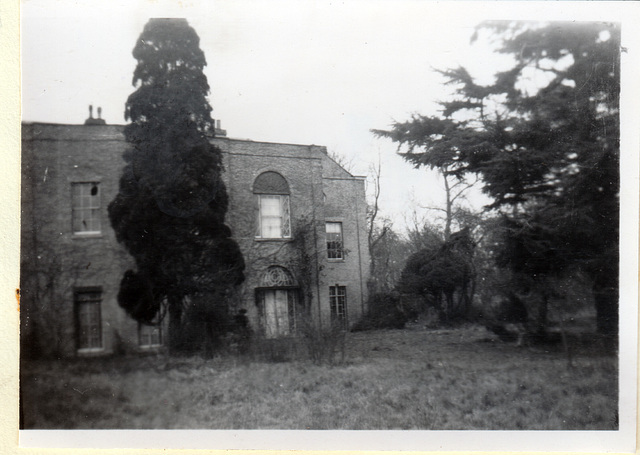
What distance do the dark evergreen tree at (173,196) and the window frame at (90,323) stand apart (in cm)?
26

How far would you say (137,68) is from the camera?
5176mm

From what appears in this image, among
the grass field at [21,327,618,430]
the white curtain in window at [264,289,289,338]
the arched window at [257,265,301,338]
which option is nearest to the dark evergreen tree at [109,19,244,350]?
the arched window at [257,265,301,338]

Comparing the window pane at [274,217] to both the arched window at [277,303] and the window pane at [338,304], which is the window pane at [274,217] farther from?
the window pane at [338,304]

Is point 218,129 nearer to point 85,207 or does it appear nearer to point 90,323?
point 85,207

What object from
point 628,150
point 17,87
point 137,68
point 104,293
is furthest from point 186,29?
point 628,150

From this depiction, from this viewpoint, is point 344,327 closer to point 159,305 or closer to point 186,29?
point 159,305

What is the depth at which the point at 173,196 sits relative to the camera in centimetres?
557

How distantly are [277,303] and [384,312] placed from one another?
147cm

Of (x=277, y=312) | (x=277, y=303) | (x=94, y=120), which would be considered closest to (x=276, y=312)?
(x=277, y=312)

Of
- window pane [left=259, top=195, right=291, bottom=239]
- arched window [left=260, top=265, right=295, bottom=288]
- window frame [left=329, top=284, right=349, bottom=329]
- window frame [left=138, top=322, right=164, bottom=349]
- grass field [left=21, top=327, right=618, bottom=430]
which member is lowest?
grass field [left=21, top=327, right=618, bottom=430]

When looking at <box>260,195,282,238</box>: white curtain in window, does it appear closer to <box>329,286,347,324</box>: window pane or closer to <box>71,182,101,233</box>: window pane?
<box>329,286,347,324</box>: window pane

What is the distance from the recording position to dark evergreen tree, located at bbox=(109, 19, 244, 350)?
522 centimetres

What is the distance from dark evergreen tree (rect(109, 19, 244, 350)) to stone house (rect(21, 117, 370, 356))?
16 cm

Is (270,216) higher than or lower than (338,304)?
higher
